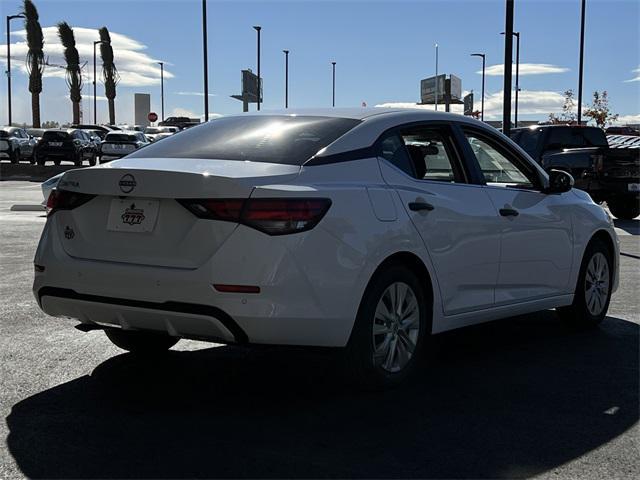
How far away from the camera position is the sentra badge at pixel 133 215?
16.0 ft

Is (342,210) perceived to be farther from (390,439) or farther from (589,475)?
(589,475)

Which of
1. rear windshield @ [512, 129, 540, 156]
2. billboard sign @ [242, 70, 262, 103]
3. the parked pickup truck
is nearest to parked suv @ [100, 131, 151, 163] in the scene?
billboard sign @ [242, 70, 262, 103]

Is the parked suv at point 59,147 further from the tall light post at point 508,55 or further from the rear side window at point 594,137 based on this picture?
the tall light post at point 508,55

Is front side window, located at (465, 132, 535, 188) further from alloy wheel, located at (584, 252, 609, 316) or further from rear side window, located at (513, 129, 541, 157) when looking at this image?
rear side window, located at (513, 129, 541, 157)

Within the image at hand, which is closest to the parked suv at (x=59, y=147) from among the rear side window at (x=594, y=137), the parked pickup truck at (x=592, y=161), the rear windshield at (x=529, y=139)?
the rear windshield at (x=529, y=139)

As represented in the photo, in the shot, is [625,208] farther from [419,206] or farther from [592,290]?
[419,206]

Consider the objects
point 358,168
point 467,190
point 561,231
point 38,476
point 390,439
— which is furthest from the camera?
point 561,231

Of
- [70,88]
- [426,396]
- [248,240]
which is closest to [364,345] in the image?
[426,396]

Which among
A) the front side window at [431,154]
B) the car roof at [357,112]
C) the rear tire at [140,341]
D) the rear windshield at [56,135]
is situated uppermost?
the rear windshield at [56,135]

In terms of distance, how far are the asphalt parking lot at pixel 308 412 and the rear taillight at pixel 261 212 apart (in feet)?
2.95

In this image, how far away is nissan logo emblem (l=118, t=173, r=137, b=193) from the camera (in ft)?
16.0

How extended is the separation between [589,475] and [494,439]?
545 millimetres

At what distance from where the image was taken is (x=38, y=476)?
3848mm

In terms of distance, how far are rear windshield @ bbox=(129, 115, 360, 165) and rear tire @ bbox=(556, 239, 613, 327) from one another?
2711mm
